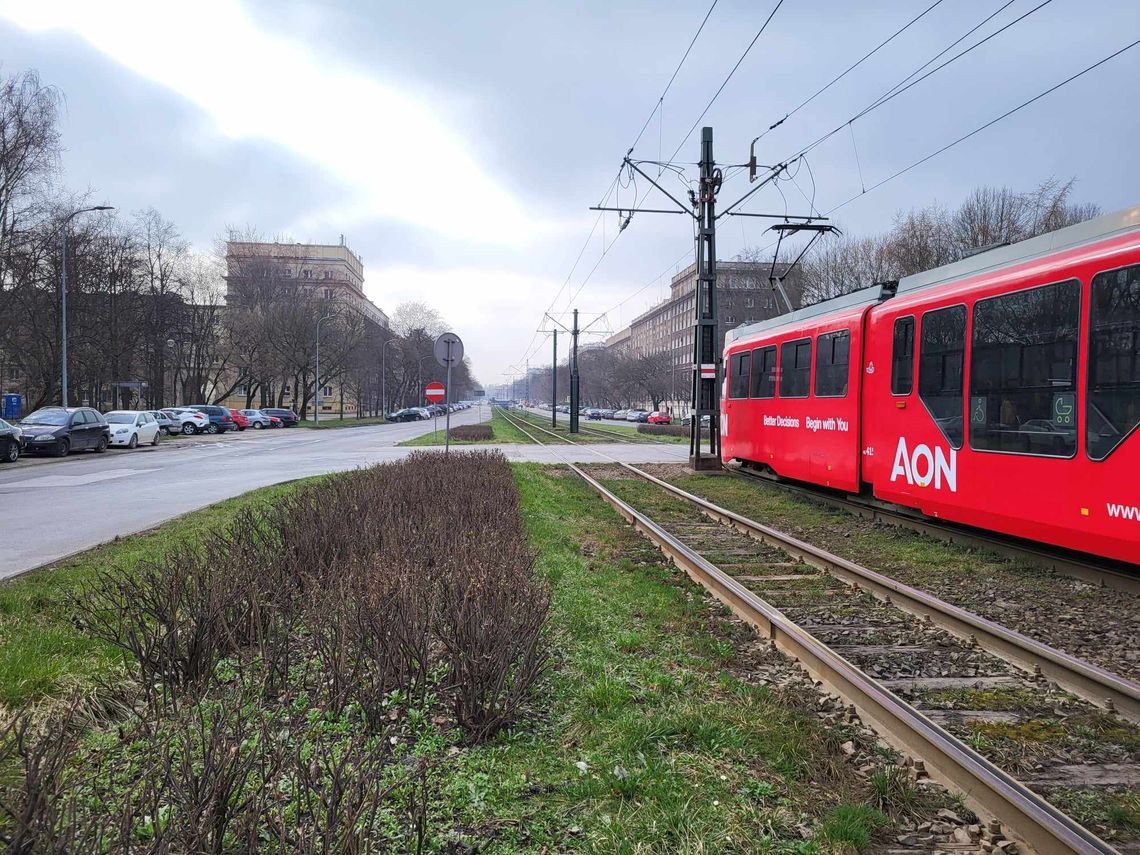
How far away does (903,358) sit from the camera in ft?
32.7

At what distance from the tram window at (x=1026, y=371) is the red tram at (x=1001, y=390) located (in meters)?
0.02

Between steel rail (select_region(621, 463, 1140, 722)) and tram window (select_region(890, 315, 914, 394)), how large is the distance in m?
2.77

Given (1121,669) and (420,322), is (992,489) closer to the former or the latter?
(1121,669)

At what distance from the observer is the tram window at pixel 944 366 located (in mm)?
8773

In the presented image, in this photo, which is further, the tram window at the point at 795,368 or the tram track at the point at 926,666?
the tram window at the point at 795,368

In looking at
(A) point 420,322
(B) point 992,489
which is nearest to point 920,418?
(B) point 992,489

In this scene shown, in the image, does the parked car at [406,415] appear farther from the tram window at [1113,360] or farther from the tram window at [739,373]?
the tram window at [1113,360]

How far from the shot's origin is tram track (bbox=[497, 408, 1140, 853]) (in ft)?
10.7

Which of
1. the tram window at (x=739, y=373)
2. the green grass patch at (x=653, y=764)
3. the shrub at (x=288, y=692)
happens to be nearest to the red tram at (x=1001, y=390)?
the tram window at (x=739, y=373)

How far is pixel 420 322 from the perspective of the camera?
321ft

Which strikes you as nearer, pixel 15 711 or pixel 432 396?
pixel 15 711

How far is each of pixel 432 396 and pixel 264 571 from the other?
1264 cm

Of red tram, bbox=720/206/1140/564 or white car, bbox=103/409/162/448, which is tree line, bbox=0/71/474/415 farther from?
red tram, bbox=720/206/1140/564

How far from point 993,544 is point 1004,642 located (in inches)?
155
